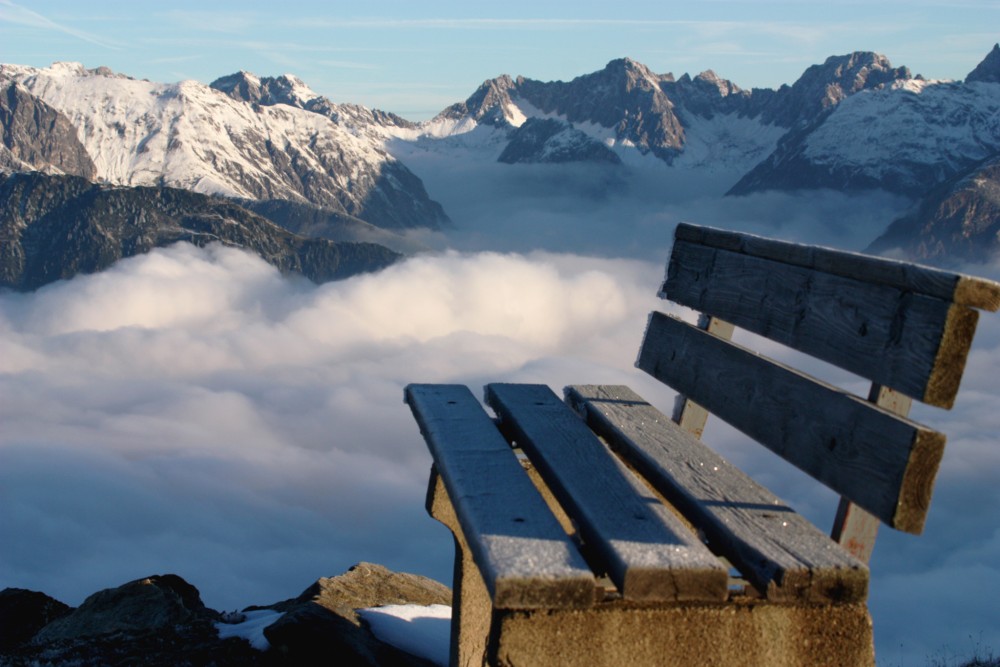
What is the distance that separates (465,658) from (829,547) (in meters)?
2.90

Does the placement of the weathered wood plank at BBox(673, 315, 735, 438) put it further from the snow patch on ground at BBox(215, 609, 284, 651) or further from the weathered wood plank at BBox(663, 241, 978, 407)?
the snow patch on ground at BBox(215, 609, 284, 651)

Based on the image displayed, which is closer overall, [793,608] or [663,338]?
[793,608]

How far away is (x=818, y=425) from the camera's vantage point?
400cm

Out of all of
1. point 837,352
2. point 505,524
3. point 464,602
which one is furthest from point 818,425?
point 464,602

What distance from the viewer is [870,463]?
3.56m

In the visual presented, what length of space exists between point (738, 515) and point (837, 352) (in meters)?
0.80

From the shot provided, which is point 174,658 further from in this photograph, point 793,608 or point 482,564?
point 793,608

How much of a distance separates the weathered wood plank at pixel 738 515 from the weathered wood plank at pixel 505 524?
638 millimetres

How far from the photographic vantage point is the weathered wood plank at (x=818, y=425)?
11.0 ft

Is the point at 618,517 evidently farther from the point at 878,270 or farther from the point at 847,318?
the point at 878,270

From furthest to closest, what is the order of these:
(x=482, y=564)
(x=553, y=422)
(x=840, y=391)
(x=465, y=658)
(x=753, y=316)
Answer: (x=465, y=658), (x=553, y=422), (x=753, y=316), (x=840, y=391), (x=482, y=564)

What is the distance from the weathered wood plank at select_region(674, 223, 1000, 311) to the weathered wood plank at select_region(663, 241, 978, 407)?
4cm

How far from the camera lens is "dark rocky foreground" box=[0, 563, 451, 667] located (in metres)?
6.34

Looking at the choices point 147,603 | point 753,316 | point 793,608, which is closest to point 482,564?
point 793,608
